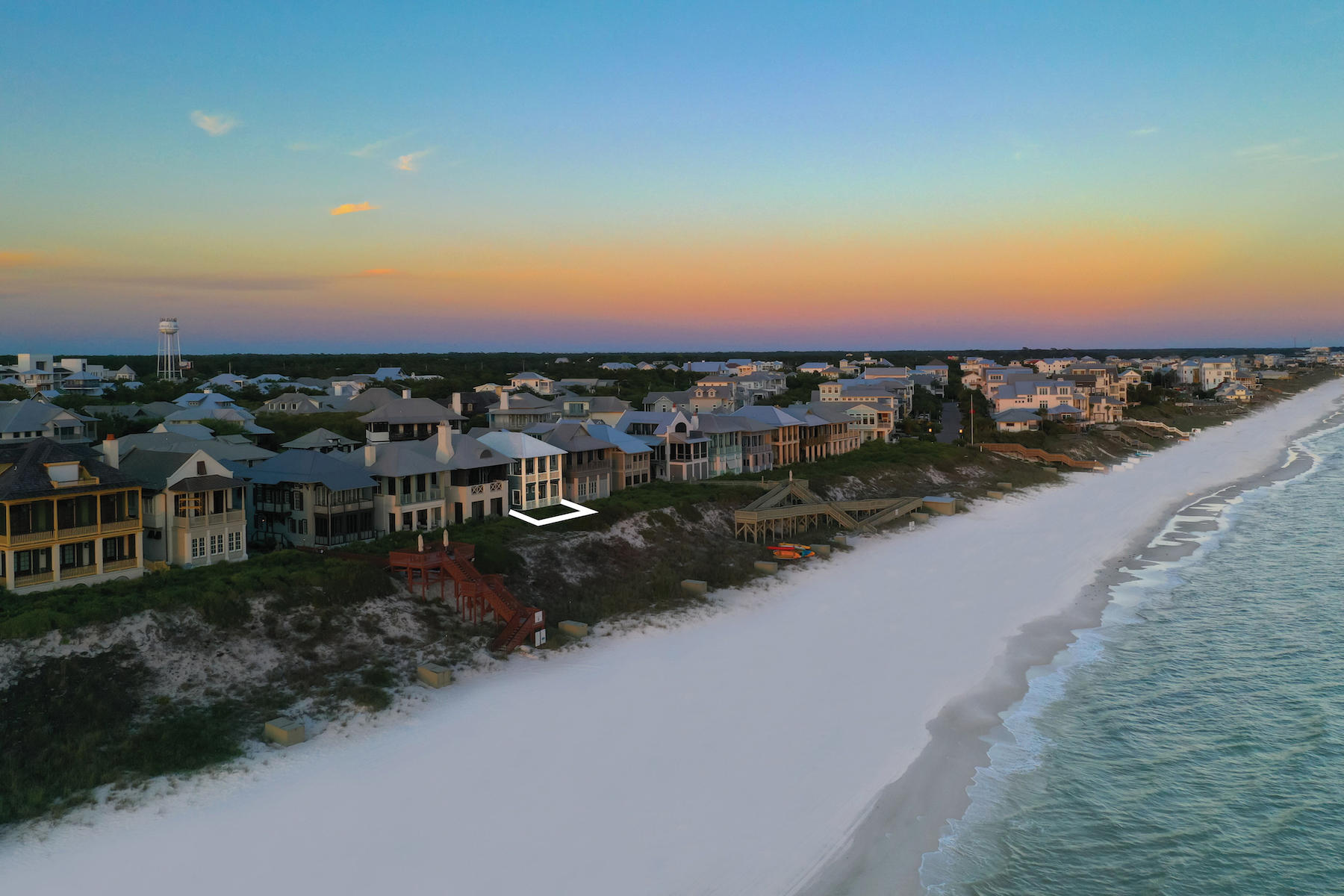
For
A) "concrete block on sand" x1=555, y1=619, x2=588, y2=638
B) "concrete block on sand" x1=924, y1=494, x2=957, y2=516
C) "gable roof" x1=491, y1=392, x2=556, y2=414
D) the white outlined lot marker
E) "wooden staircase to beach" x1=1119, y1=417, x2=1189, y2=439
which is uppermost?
"gable roof" x1=491, y1=392, x2=556, y2=414

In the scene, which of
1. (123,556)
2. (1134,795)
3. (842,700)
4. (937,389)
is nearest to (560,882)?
(842,700)

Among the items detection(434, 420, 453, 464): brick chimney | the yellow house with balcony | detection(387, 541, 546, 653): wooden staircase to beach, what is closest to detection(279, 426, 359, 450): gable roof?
detection(434, 420, 453, 464): brick chimney

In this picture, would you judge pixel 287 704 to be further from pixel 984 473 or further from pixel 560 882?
pixel 984 473

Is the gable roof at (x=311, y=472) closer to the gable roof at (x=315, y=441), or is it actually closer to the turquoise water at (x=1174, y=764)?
the gable roof at (x=315, y=441)

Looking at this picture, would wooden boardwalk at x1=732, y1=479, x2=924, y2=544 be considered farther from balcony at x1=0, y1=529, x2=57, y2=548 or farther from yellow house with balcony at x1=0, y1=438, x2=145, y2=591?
balcony at x1=0, y1=529, x2=57, y2=548


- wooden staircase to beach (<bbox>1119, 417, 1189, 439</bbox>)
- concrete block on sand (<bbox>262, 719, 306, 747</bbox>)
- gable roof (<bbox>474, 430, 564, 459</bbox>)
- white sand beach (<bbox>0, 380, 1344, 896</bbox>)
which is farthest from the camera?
wooden staircase to beach (<bbox>1119, 417, 1189, 439</bbox>)

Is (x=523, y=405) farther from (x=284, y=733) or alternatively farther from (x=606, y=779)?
(x=606, y=779)
